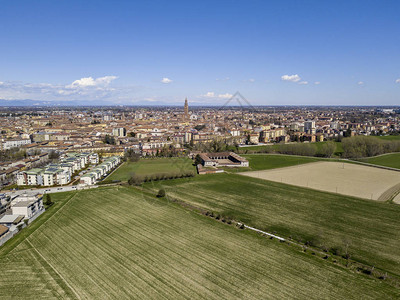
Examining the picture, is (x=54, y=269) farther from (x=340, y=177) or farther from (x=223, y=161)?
(x=340, y=177)

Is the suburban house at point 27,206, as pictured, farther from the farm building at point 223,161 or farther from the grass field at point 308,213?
the farm building at point 223,161

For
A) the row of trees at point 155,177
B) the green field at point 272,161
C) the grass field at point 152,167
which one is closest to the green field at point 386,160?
the green field at point 272,161

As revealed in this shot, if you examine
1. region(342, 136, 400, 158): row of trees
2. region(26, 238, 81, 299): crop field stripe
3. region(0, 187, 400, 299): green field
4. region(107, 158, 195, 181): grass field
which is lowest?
region(26, 238, 81, 299): crop field stripe

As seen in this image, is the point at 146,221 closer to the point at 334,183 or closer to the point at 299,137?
the point at 334,183

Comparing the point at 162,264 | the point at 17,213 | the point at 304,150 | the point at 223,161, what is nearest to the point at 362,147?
the point at 304,150

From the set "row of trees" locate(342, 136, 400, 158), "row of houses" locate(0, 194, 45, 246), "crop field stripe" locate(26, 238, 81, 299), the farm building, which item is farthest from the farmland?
"crop field stripe" locate(26, 238, 81, 299)

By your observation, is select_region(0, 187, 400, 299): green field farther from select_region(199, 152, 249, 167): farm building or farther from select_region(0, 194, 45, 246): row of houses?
select_region(199, 152, 249, 167): farm building
